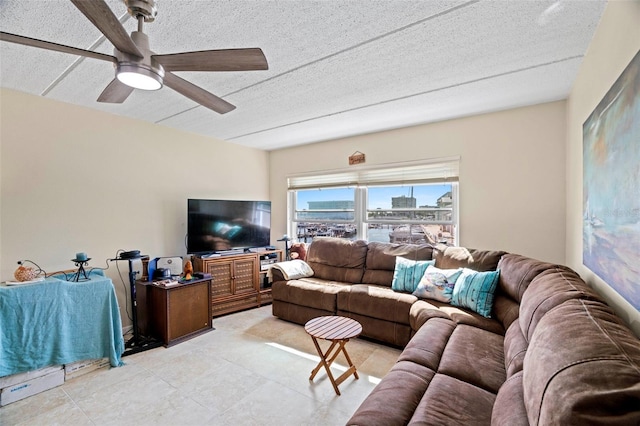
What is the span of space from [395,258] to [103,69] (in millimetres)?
3331

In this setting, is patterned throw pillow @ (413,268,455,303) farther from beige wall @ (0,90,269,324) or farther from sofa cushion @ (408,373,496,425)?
beige wall @ (0,90,269,324)

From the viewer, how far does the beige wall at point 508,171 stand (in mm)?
2973

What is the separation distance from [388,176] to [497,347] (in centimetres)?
258

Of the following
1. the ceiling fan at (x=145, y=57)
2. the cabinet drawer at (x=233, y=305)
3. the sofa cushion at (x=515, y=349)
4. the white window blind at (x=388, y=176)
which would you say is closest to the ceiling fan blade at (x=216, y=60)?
the ceiling fan at (x=145, y=57)

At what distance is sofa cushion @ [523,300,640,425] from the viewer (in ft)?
2.28

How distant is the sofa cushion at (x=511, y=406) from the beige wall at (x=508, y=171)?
7.45ft

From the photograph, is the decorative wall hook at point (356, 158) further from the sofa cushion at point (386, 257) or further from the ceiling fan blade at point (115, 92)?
the ceiling fan blade at point (115, 92)

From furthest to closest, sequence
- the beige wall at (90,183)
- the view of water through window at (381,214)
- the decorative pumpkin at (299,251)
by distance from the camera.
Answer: the decorative pumpkin at (299,251), the view of water through window at (381,214), the beige wall at (90,183)

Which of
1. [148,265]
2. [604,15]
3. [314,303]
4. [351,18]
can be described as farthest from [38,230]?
[604,15]

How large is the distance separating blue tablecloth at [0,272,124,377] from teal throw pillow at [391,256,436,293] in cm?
278

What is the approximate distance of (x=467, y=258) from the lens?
2957 millimetres

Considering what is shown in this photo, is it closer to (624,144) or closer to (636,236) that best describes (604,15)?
(624,144)

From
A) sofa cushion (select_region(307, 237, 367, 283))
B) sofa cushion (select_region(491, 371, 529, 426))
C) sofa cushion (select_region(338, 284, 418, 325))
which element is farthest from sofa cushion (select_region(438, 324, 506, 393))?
sofa cushion (select_region(307, 237, 367, 283))

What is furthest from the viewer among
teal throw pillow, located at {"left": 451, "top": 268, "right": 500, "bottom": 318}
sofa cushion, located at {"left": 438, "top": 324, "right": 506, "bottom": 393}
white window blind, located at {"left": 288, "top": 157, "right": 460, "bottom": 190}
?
white window blind, located at {"left": 288, "top": 157, "right": 460, "bottom": 190}
